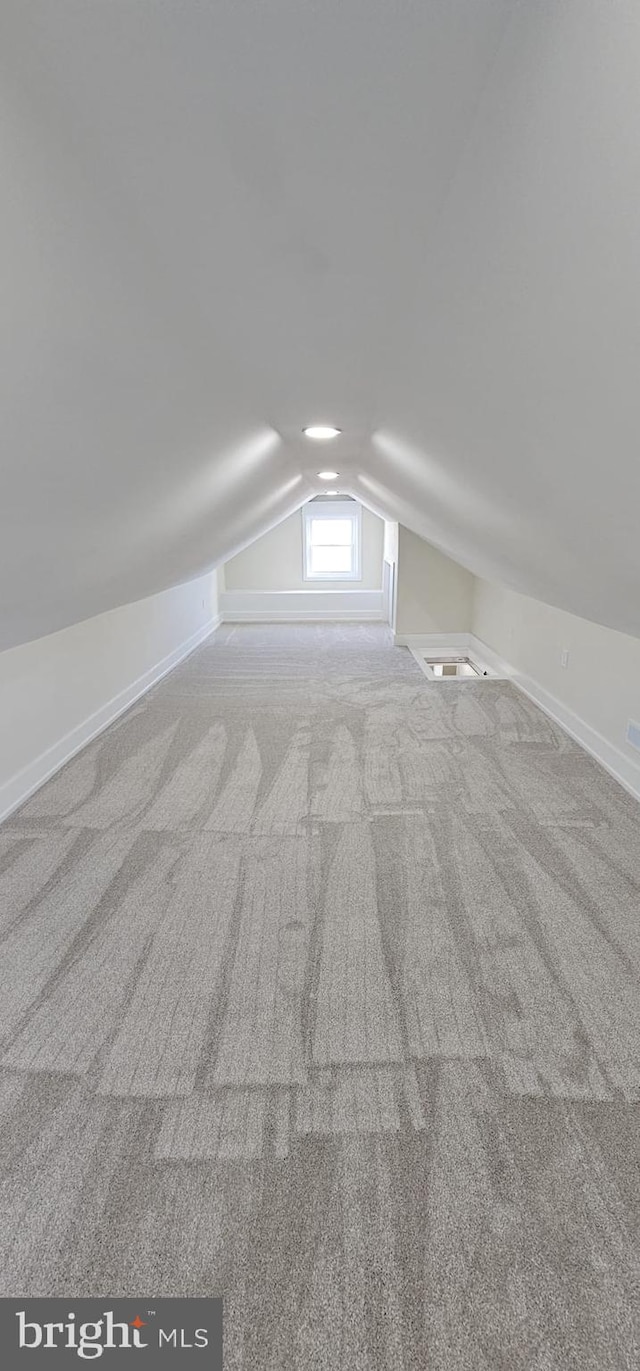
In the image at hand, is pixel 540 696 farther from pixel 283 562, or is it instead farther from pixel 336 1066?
pixel 283 562

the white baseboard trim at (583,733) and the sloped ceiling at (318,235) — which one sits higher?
the sloped ceiling at (318,235)

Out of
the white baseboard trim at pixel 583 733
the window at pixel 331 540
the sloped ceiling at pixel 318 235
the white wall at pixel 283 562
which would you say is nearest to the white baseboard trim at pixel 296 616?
the white wall at pixel 283 562

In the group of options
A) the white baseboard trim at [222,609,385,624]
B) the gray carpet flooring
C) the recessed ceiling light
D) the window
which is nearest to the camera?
the gray carpet flooring

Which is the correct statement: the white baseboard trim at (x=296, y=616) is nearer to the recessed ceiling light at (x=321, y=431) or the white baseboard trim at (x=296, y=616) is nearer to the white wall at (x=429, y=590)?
the white wall at (x=429, y=590)

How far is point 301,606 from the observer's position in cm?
884

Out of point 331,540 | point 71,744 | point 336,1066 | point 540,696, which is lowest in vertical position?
point 336,1066

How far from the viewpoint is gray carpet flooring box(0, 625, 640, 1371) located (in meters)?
1.12

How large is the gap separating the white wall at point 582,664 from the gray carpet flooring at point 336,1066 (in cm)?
47

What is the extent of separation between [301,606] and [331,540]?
1.16 metres

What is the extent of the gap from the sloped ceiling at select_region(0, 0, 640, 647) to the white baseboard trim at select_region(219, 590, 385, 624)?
683cm

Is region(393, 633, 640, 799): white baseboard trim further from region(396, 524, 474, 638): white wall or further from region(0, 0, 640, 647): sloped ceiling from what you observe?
region(0, 0, 640, 647): sloped ceiling

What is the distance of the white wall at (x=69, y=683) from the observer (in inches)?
118

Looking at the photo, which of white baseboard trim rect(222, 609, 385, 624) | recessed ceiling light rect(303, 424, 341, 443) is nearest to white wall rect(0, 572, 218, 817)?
recessed ceiling light rect(303, 424, 341, 443)

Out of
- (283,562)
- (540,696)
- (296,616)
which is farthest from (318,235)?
(283,562)
